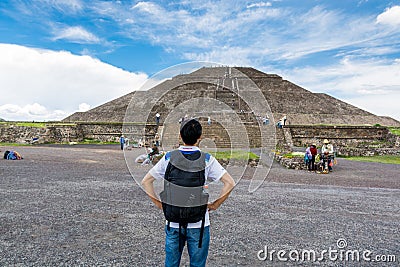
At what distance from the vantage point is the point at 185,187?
8.61ft

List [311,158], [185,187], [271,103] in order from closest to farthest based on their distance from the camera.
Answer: [185,187], [311,158], [271,103]

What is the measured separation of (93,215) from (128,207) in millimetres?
763

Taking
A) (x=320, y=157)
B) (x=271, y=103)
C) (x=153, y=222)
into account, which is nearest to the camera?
(x=153, y=222)

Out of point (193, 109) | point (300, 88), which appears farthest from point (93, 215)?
point (300, 88)

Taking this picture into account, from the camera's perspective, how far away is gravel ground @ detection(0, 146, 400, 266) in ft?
13.9

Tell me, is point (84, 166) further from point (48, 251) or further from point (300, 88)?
point (300, 88)

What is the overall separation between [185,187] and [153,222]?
3221 mm

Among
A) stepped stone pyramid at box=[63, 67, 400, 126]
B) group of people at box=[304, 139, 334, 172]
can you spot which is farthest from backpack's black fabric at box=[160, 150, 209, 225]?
stepped stone pyramid at box=[63, 67, 400, 126]

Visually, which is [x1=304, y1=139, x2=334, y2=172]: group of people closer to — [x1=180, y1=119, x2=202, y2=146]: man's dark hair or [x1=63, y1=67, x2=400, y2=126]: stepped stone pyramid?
[x1=180, y1=119, x2=202, y2=146]: man's dark hair

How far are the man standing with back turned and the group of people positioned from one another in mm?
10879

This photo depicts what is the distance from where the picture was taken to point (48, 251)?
4289 mm

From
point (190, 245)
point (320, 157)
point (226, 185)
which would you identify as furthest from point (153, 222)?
point (320, 157)

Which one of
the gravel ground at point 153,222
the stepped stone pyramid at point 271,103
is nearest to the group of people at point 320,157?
the gravel ground at point 153,222

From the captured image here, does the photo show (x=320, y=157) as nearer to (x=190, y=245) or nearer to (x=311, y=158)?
(x=311, y=158)
